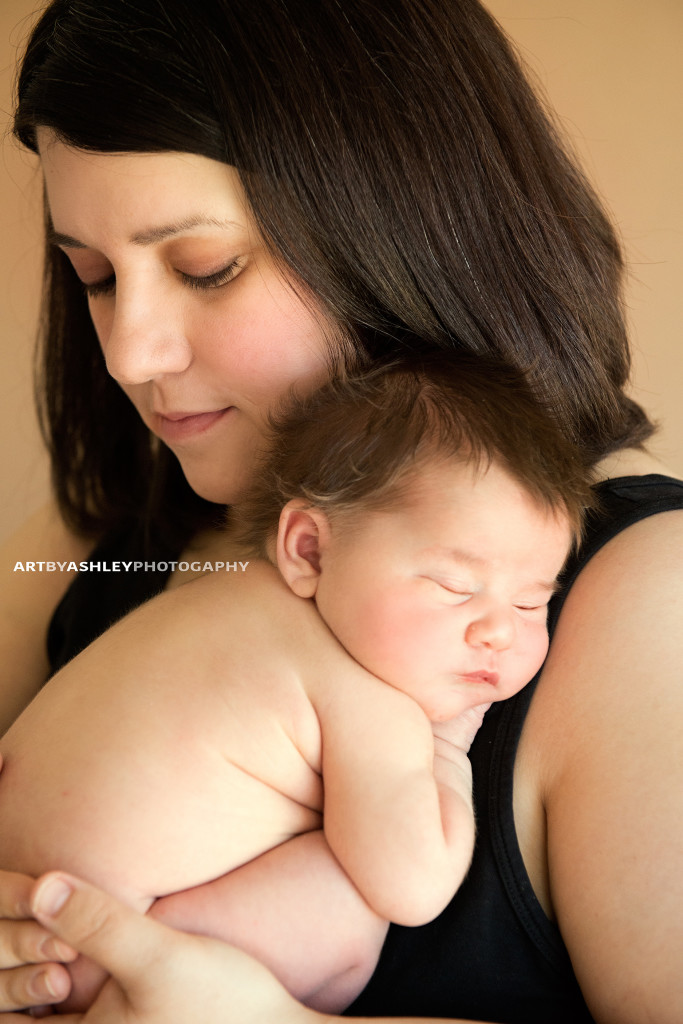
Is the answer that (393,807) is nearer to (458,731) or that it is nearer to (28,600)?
(458,731)

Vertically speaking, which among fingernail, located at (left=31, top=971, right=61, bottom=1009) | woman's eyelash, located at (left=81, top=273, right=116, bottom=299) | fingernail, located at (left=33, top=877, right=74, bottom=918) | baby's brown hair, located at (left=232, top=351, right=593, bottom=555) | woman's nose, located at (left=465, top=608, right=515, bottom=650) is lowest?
fingernail, located at (left=31, top=971, right=61, bottom=1009)

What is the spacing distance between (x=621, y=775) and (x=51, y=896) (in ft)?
1.71

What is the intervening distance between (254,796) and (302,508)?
32 centimetres

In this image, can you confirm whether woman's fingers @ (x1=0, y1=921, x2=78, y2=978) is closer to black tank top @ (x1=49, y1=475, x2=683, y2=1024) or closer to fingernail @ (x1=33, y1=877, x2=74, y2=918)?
fingernail @ (x1=33, y1=877, x2=74, y2=918)

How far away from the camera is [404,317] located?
3.71 ft

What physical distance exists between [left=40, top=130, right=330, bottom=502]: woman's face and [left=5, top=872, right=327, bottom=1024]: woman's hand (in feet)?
2.04

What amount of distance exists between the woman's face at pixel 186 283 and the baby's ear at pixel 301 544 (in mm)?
210

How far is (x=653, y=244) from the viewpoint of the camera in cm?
205

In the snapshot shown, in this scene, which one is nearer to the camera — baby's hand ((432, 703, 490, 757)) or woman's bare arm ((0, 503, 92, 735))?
baby's hand ((432, 703, 490, 757))

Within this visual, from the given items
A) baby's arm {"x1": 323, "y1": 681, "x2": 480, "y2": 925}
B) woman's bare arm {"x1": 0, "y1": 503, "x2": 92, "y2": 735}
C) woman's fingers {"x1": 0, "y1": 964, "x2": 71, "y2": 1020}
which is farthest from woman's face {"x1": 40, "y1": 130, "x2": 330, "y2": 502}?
woman's fingers {"x1": 0, "y1": 964, "x2": 71, "y2": 1020}

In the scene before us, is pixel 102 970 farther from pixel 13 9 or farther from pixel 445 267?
pixel 13 9

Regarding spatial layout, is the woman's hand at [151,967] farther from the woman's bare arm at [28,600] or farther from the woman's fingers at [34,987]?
the woman's bare arm at [28,600]

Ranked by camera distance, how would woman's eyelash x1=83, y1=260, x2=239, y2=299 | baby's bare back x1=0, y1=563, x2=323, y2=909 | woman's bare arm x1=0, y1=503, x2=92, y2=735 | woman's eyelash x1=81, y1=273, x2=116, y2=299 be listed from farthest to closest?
woman's bare arm x1=0, y1=503, x2=92, y2=735, woman's eyelash x1=81, y1=273, x2=116, y2=299, woman's eyelash x1=83, y1=260, x2=239, y2=299, baby's bare back x1=0, y1=563, x2=323, y2=909

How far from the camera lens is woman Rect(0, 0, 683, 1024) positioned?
2.68 feet
